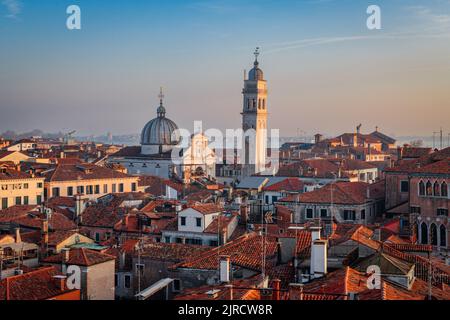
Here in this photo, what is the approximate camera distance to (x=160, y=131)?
53781mm

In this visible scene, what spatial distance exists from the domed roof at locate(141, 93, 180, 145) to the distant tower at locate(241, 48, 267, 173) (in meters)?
5.66

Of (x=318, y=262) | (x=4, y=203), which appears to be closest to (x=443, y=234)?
(x=318, y=262)

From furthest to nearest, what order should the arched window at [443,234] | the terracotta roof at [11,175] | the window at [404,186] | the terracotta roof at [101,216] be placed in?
the terracotta roof at [11,175] → the window at [404,186] → the terracotta roof at [101,216] → the arched window at [443,234]

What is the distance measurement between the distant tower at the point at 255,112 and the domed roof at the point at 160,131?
5.66 m

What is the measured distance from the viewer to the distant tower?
53.3 meters

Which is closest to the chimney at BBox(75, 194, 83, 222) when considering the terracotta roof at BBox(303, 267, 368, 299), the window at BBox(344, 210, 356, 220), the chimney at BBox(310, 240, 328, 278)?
the window at BBox(344, 210, 356, 220)

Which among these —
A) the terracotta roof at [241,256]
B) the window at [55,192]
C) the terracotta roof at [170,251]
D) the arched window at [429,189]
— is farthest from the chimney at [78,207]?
the arched window at [429,189]

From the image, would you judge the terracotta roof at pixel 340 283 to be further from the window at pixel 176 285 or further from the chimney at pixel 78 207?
the chimney at pixel 78 207

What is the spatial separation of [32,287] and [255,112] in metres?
41.6

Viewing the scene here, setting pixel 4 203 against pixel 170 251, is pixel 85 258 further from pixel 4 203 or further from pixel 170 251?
pixel 4 203

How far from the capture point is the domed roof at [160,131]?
175 ft

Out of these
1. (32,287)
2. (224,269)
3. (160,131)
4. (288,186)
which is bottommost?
(32,287)
